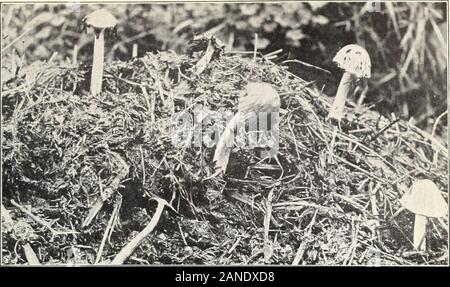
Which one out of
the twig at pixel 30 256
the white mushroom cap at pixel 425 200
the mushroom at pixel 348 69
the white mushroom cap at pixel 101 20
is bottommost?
the twig at pixel 30 256

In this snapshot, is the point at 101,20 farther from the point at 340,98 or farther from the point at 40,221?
the point at 340,98

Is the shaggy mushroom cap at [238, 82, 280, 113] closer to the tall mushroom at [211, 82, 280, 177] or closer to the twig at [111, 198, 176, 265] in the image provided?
the tall mushroom at [211, 82, 280, 177]

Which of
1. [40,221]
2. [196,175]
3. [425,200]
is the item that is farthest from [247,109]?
[40,221]

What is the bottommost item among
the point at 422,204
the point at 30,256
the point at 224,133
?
the point at 30,256

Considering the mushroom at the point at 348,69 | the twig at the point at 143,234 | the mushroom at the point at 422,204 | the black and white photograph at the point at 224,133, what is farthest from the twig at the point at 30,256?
the mushroom at the point at 422,204

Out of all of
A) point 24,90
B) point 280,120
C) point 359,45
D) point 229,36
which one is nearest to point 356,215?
point 280,120

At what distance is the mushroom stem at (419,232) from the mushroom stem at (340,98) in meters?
0.34

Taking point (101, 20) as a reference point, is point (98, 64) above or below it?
below

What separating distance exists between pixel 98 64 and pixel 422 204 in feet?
3.07

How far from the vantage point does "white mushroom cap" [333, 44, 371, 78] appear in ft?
4.41

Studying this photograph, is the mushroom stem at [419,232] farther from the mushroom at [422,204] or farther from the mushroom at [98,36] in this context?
the mushroom at [98,36]

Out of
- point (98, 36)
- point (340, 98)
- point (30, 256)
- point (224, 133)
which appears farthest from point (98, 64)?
point (340, 98)

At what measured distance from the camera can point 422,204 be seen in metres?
1.32

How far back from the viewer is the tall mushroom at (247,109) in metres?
1.34
